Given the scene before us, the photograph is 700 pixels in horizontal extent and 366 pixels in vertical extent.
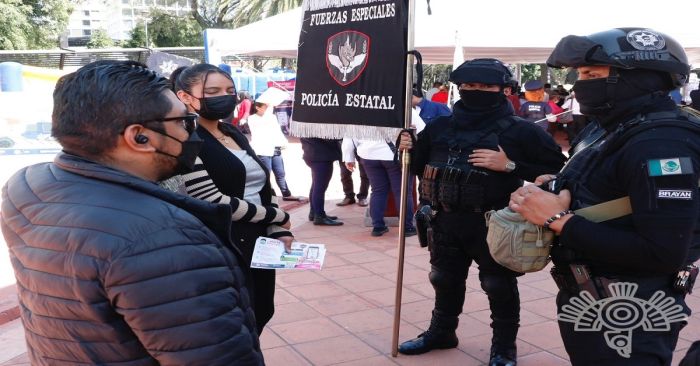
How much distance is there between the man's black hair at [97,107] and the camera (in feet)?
4.78

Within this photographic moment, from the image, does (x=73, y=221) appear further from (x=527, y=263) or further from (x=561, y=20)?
(x=561, y=20)

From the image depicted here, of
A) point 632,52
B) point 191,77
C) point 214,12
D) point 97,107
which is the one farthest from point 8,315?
point 214,12

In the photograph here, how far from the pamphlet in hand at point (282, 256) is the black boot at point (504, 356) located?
4.06 ft

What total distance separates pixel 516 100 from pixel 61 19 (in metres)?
28.6

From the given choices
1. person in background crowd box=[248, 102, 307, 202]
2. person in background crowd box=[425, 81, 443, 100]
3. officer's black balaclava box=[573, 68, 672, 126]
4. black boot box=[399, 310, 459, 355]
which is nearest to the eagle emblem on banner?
black boot box=[399, 310, 459, 355]

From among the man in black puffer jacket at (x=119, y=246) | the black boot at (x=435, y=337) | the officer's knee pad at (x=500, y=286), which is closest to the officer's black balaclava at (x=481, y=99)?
the officer's knee pad at (x=500, y=286)

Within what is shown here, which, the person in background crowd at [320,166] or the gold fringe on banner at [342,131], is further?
the person in background crowd at [320,166]

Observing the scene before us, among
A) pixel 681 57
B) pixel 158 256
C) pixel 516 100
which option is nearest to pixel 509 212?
pixel 681 57

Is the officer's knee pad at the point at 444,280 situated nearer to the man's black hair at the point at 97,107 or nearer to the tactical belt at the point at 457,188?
the tactical belt at the point at 457,188

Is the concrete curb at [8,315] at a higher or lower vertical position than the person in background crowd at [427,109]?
lower

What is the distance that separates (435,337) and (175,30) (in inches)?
1788

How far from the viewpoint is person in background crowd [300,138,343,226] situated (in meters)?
7.46

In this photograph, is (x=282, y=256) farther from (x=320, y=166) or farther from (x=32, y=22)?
(x=32, y=22)

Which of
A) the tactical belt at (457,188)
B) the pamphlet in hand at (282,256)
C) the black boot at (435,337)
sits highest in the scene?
the tactical belt at (457,188)
